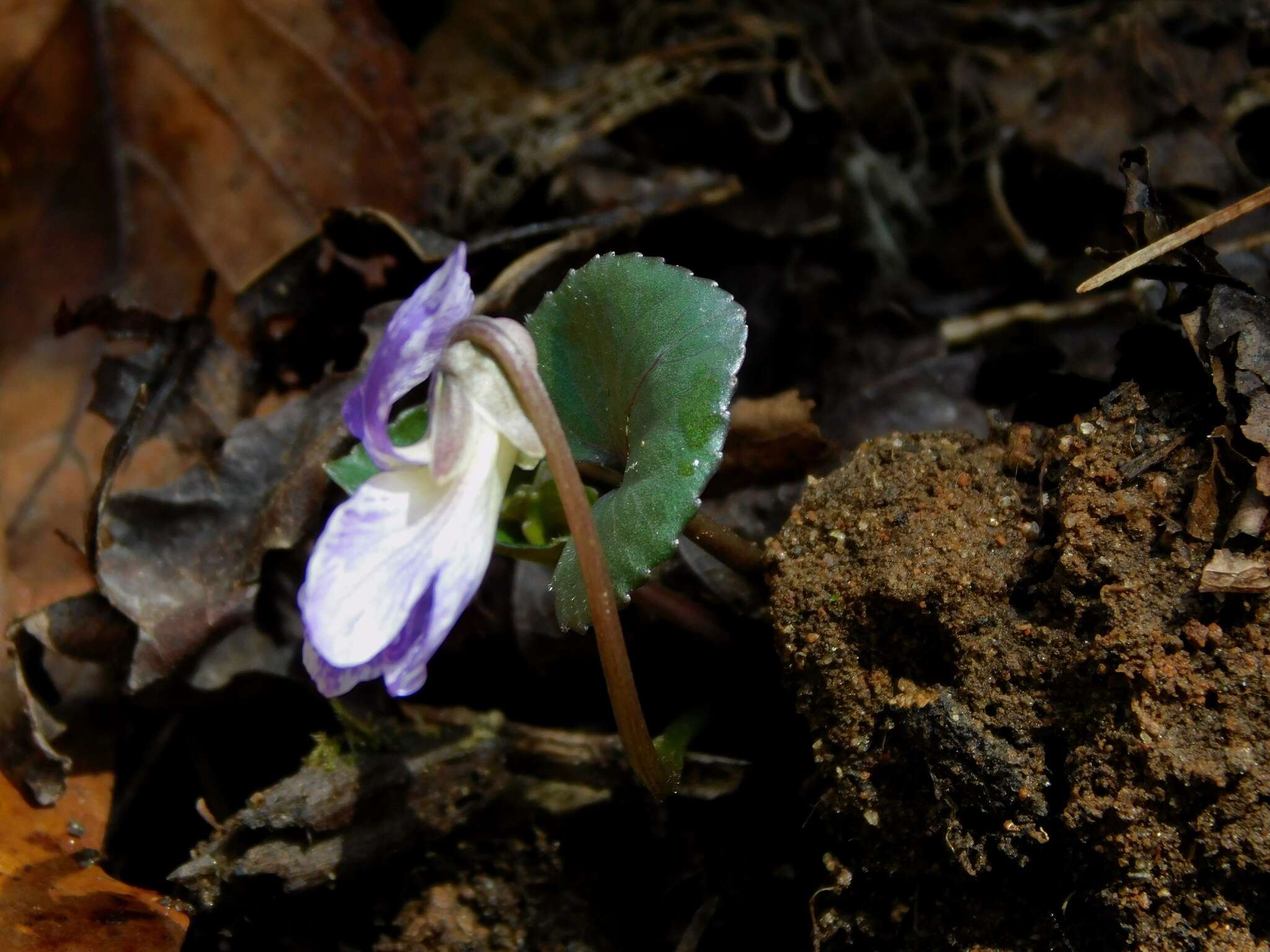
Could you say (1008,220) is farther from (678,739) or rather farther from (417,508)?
(417,508)

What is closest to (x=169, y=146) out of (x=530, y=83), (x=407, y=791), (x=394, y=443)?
(x=530, y=83)

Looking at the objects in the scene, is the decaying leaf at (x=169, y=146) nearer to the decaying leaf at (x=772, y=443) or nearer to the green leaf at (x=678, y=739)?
the decaying leaf at (x=772, y=443)

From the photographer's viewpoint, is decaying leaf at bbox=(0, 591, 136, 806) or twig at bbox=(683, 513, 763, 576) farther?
decaying leaf at bbox=(0, 591, 136, 806)

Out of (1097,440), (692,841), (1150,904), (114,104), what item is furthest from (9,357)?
(1150,904)

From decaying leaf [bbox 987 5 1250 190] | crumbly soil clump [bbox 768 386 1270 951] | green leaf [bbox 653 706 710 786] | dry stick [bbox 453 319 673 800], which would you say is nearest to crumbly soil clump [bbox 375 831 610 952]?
green leaf [bbox 653 706 710 786]

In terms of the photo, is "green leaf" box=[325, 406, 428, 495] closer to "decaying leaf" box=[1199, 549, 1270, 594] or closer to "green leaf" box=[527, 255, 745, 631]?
"green leaf" box=[527, 255, 745, 631]

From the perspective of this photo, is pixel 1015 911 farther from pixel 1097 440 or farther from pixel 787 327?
pixel 787 327

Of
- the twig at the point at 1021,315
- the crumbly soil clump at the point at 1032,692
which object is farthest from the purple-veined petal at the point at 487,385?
the twig at the point at 1021,315
